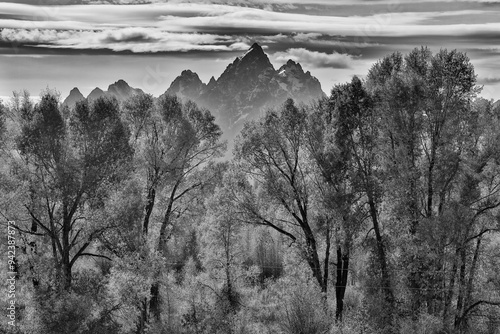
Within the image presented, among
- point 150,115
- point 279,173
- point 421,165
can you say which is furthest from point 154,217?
point 421,165

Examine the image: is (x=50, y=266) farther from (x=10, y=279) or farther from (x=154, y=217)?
(x=154, y=217)

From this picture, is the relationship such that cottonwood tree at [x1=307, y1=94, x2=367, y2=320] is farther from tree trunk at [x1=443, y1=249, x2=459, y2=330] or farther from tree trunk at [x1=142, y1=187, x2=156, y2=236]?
tree trunk at [x1=142, y1=187, x2=156, y2=236]

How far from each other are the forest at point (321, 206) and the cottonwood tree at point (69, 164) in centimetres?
9

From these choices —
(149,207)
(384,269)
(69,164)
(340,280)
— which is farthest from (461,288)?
(69,164)

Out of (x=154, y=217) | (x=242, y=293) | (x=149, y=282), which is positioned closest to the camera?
(x=149, y=282)

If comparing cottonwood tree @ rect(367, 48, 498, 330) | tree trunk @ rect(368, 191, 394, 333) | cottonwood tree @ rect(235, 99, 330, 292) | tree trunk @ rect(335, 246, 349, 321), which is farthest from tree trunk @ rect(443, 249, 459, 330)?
cottonwood tree @ rect(235, 99, 330, 292)

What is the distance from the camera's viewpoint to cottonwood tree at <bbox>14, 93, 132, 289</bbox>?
34812 millimetres

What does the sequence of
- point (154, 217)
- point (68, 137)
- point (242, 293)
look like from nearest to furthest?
point (68, 137) → point (154, 217) → point (242, 293)

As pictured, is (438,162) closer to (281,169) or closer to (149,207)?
(281,169)

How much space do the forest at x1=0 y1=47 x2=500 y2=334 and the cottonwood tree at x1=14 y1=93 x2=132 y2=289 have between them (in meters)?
0.09

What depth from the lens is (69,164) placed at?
35.1 metres

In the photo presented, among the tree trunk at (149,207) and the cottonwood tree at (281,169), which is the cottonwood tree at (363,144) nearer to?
the cottonwood tree at (281,169)

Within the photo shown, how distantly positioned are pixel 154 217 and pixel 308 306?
15.1 m

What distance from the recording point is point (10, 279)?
31.4 m
